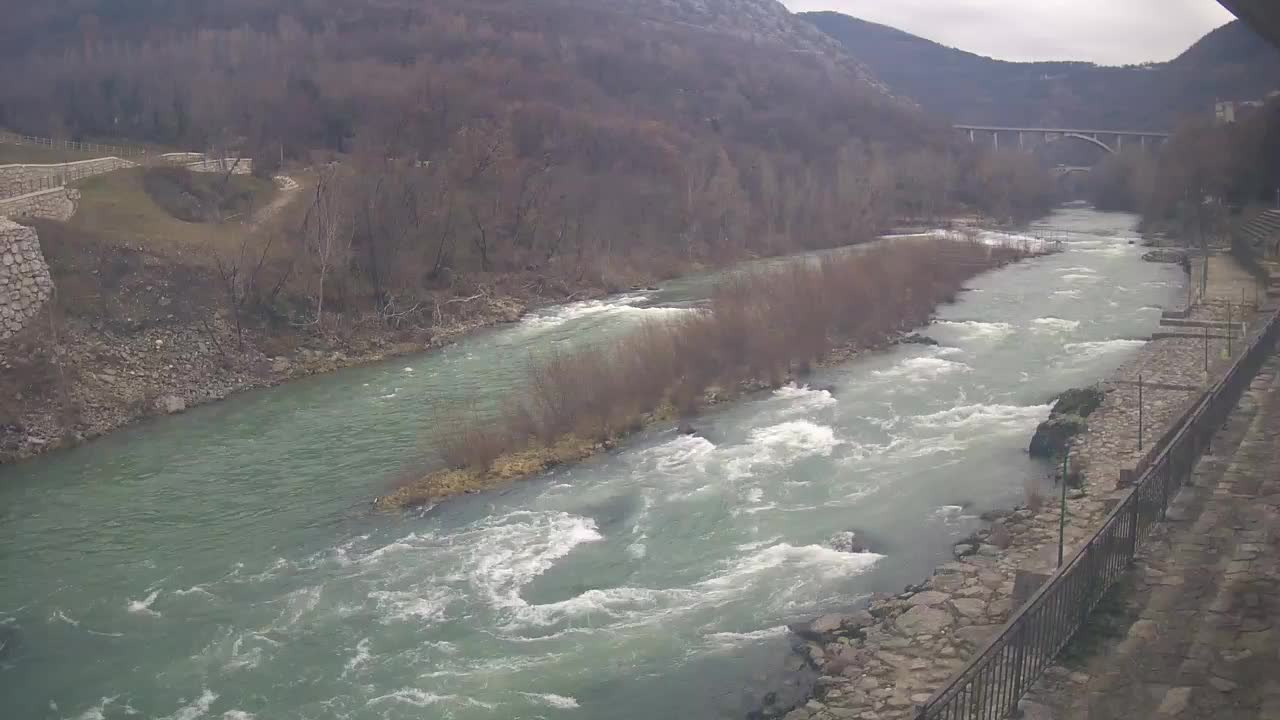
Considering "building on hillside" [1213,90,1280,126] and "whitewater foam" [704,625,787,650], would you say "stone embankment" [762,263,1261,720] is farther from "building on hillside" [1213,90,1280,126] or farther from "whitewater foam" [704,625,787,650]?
"building on hillside" [1213,90,1280,126]

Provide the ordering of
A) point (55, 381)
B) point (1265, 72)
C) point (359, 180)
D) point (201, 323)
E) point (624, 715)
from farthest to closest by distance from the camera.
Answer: point (1265, 72) < point (359, 180) < point (201, 323) < point (55, 381) < point (624, 715)

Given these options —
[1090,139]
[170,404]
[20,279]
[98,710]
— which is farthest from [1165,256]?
[1090,139]

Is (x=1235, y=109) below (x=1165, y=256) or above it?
above

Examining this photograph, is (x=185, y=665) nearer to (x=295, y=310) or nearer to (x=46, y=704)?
(x=46, y=704)

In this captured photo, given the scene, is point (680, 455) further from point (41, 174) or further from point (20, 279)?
point (41, 174)

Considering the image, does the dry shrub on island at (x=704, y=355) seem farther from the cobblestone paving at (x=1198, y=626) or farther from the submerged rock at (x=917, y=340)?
the cobblestone paving at (x=1198, y=626)

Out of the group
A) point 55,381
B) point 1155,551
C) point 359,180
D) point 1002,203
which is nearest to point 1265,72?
point 1002,203
